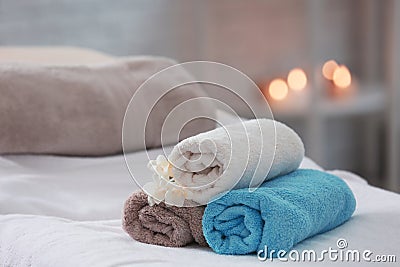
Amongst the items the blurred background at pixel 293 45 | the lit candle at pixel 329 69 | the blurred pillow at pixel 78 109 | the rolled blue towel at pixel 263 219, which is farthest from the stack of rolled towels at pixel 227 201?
the lit candle at pixel 329 69

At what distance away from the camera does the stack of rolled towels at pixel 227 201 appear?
99cm

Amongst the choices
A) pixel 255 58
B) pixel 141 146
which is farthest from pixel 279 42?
pixel 141 146

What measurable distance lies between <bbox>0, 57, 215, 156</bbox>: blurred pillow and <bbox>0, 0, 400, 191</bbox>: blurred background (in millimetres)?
1395

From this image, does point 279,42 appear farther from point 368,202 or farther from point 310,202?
point 310,202

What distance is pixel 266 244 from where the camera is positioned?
985 millimetres

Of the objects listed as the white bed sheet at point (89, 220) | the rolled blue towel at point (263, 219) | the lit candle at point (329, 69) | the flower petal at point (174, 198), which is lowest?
the lit candle at point (329, 69)

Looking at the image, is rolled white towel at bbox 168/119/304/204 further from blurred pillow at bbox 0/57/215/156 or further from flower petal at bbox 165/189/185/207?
blurred pillow at bbox 0/57/215/156

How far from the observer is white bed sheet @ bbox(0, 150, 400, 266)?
3.24 feet

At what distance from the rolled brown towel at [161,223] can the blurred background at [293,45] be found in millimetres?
1942

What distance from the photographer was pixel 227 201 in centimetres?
100

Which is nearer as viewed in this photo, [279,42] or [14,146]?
[14,146]

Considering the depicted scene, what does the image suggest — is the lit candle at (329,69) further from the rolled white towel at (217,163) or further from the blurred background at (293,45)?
the rolled white towel at (217,163)

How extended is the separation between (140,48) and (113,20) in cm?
16

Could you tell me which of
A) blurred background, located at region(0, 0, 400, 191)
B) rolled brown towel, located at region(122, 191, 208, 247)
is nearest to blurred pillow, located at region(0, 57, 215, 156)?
rolled brown towel, located at region(122, 191, 208, 247)
